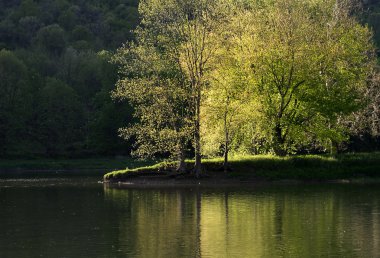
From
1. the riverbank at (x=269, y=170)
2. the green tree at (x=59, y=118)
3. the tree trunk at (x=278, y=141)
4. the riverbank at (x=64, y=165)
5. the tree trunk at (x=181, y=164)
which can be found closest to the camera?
the riverbank at (x=269, y=170)

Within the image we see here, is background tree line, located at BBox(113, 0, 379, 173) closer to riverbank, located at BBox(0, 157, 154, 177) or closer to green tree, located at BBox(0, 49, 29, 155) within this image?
riverbank, located at BBox(0, 157, 154, 177)

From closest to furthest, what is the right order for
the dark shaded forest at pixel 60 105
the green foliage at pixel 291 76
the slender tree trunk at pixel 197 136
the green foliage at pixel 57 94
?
the slender tree trunk at pixel 197 136, the green foliage at pixel 291 76, the dark shaded forest at pixel 60 105, the green foliage at pixel 57 94

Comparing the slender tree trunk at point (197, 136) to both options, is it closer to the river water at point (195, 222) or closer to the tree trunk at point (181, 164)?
the tree trunk at point (181, 164)

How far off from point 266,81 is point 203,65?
7.69 m

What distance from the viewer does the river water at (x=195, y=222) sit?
1190 inches

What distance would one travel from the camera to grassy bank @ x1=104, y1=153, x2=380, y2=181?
63562 mm

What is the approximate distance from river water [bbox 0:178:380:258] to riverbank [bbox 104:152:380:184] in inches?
196

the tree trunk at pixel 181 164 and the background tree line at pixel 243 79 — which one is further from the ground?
the background tree line at pixel 243 79

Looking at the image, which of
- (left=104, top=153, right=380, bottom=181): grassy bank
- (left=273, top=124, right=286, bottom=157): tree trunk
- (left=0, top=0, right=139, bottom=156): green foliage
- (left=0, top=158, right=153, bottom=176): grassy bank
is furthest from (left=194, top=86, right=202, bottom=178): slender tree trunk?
(left=0, top=0, right=139, bottom=156): green foliage

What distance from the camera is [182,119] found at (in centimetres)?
6425

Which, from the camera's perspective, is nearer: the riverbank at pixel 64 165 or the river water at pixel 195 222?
the river water at pixel 195 222

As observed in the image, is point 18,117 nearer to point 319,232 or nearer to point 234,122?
point 234,122

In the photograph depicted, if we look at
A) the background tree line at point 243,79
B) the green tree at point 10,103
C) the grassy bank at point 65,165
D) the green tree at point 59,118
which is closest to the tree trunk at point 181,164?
the background tree line at point 243,79

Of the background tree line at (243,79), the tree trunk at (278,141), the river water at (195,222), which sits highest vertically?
the background tree line at (243,79)
